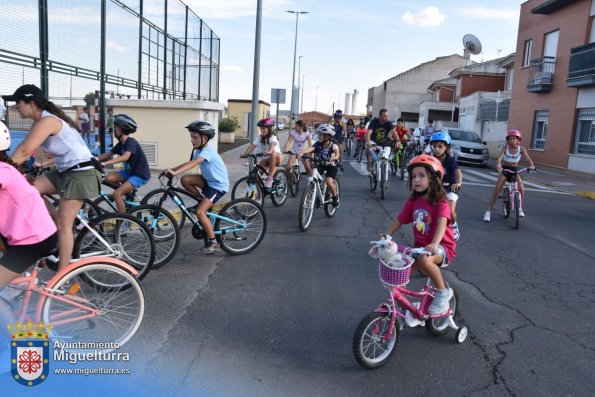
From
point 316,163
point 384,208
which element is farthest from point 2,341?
point 384,208

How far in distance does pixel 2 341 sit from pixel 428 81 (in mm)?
68555

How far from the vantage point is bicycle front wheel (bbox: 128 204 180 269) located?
5.87 meters

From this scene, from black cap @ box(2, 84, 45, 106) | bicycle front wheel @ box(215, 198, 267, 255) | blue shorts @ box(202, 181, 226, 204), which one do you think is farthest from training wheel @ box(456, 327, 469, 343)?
black cap @ box(2, 84, 45, 106)

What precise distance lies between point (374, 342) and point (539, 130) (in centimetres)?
2433

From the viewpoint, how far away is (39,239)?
11.2 feet

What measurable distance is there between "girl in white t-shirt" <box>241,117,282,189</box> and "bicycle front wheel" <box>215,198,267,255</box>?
293 centimetres

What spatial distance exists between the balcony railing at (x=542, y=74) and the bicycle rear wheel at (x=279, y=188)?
17.7 metres

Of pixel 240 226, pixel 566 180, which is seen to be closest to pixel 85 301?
pixel 240 226

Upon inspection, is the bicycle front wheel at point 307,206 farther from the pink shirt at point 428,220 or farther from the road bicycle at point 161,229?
the pink shirt at point 428,220

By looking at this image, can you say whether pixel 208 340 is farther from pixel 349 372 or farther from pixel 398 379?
pixel 398 379

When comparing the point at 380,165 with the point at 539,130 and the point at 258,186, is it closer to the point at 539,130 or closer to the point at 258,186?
the point at 258,186

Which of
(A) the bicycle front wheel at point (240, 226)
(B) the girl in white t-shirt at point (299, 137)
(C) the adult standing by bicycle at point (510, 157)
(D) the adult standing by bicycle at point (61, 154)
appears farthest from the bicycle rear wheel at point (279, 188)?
(D) the adult standing by bicycle at point (61, 154)

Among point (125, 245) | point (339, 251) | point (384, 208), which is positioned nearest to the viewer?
point (125, 245)

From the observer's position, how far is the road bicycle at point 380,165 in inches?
468
